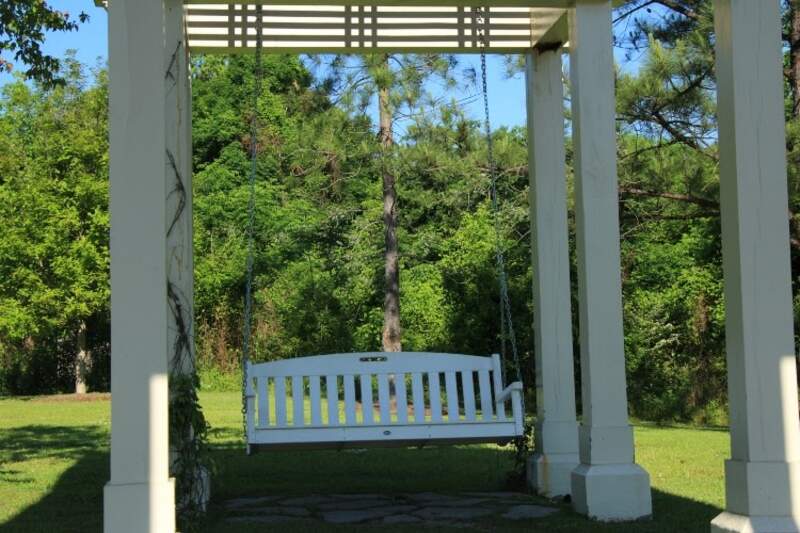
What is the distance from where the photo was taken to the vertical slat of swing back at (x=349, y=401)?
16.6 feet

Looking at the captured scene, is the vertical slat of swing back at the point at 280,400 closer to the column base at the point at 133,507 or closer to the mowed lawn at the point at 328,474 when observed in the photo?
the mowed lawn at the point at 328,474

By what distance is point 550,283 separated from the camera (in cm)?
563

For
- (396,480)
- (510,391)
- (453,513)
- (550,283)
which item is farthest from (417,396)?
(396,480)

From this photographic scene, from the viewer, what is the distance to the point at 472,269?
13.6 meters

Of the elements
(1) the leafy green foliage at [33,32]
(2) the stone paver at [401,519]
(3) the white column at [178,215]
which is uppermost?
(1) the leafy green foliage at [33,32]

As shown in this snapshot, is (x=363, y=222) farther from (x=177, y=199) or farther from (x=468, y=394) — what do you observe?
(x=177, y=199)

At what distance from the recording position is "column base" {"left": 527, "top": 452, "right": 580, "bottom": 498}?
17.9 ft

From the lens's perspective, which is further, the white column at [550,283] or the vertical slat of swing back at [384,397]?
the white column at [550,283]

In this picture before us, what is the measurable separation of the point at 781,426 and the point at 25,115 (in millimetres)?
21048

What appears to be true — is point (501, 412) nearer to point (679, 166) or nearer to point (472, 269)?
point (679, 166)

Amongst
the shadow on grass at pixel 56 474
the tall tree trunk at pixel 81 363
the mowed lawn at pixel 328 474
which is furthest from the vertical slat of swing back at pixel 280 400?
the tall tree trunk at pixel 81 363

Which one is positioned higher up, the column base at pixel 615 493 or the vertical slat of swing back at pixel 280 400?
the vertical slat of swing back at pixel 280 400

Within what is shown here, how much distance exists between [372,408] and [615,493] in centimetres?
129

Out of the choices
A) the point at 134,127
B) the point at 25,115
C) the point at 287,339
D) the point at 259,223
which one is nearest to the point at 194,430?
the point at 134,127
